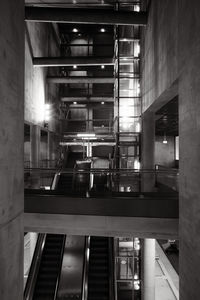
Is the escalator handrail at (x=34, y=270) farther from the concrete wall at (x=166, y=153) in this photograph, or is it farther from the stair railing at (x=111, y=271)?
the concrete wall at (x=166, y=153)

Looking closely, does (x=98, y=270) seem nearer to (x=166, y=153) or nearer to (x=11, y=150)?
(x=11, y=150)

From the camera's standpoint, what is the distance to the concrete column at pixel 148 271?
1073 centimetres

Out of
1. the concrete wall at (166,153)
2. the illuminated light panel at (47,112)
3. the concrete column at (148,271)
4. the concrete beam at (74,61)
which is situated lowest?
the concrete column at (148,271)

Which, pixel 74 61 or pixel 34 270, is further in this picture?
pixel 74 61

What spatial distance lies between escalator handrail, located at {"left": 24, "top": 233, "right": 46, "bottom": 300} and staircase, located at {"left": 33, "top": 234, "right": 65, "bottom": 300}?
19 centimetres

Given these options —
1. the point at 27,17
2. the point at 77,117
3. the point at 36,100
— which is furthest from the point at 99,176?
the point at 77,117

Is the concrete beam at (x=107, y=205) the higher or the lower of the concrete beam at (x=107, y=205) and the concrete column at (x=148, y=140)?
the lower

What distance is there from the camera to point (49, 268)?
34.2ft

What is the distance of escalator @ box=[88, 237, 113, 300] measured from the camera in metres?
9.57

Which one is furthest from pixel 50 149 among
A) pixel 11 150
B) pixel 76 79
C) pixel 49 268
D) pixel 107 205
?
pixel 11 150

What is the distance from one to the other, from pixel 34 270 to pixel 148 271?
4.82m

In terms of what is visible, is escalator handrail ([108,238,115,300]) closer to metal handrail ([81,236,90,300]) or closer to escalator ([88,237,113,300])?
escalator ([88,237,113,300])

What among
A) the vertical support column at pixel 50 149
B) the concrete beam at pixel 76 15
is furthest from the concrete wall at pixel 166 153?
the concrete beam at pixel 76 15

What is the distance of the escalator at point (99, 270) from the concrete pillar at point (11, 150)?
5999 millimetres
